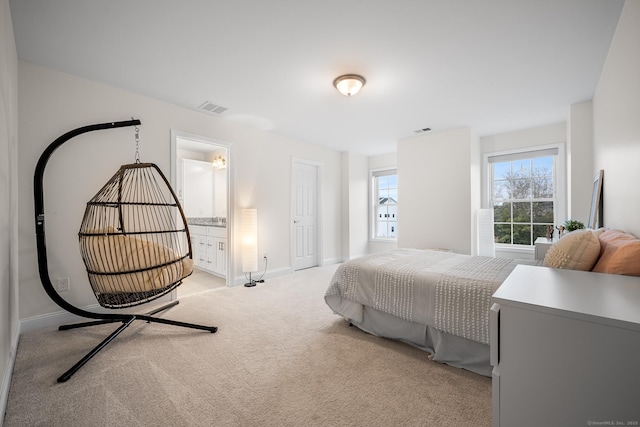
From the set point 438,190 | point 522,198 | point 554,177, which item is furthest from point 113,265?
point 554,177

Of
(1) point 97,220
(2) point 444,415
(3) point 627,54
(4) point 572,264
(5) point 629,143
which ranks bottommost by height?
(2) point 444,415

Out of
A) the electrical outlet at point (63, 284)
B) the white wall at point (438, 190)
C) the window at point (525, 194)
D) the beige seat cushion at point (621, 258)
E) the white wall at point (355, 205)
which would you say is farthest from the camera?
the white wall at point (355, 205)

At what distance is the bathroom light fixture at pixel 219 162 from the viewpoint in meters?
5.67

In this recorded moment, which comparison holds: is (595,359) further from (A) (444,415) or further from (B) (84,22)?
(B) (84,22)

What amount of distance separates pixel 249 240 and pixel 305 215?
1.56 m

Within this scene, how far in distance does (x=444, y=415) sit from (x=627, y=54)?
2625 mm

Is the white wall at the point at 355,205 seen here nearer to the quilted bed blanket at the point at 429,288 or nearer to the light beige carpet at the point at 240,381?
the quilted bed blanket at the point at 429,288

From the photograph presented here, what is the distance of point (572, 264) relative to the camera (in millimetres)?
1586

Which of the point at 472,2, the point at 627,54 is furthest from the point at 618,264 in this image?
the point at 472,2

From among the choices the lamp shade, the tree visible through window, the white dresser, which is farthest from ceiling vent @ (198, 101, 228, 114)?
the tree visible through window

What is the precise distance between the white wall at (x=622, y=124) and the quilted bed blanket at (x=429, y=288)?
0.87m

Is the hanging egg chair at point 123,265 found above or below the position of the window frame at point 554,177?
below

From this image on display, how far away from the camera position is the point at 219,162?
5.70 m

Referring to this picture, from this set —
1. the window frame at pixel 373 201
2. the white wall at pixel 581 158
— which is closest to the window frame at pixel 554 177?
the white wall at pixel 581 158
